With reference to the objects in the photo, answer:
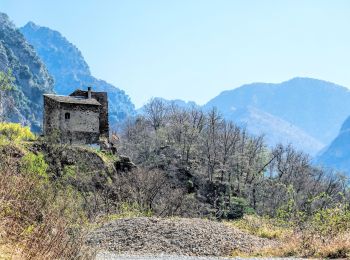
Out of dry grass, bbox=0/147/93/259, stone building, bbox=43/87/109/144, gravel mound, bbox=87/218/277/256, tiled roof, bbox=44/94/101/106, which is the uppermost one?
tiled roof, bbox=44/94/101/106

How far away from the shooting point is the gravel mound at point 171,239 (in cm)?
2267

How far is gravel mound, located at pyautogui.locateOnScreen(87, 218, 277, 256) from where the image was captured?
893 inches

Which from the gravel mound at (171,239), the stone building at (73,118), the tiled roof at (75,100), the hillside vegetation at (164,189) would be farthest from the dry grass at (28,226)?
the tiled roof at (75,100)

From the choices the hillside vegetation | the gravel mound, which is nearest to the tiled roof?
the hillside vegetation

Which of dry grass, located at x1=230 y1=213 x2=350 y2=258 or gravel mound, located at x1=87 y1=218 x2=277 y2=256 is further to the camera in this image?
gravel mound, located at x1=87 y1=218 x2=277 y2=256

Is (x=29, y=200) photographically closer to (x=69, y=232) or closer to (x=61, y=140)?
(x=69, y=232)

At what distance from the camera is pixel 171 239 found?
78.5 feet

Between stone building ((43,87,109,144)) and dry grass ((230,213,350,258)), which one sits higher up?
stone building ((43,87,109,144))

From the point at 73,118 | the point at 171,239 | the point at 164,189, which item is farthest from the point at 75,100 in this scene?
the point at 171,239

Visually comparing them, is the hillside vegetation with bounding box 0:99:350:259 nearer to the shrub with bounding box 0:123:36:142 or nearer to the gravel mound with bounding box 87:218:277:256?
the shrub with bounding box 0:123:36:142

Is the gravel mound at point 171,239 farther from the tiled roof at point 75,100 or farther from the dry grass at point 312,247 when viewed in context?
the tiled roof at point 75,100

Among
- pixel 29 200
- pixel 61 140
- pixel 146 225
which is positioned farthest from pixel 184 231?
pixel 61 140

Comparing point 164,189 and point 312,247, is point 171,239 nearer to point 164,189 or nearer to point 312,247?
point 312,247

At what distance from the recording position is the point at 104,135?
2589 inches
